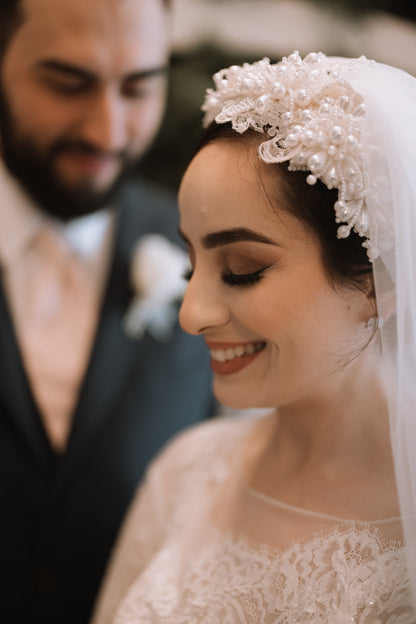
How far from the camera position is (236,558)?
104cm

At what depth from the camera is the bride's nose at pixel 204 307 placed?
3.14ft

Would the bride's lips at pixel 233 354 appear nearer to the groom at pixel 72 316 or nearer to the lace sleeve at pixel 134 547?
the lace sleeve at pixel 134 547

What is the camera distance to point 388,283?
0.87m

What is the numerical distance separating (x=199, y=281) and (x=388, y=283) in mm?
301

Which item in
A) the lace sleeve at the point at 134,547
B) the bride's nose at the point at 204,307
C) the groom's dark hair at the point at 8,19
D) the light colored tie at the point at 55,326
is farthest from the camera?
Answer: the light colored tie at the point at 55,326

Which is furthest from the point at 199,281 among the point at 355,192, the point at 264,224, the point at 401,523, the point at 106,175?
the point at 106,175

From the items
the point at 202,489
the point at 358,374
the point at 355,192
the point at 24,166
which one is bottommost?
the point at 202,489

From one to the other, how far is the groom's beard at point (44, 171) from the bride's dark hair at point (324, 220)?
846 mm

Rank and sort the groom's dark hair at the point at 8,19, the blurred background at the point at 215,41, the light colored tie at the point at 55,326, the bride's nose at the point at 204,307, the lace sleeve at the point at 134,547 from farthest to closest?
the blurred background at the point at 215,41
the light colored tie at the point at 55,326
the groom's dark hair at the point at 8,19
the lace sleeve at the point at 134,547
the bride's nose at the point at 204,307

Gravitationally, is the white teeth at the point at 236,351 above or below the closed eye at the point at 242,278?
below

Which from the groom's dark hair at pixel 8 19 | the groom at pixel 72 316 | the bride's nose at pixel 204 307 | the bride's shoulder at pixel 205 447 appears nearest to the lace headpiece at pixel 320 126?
the bride's nose at pixel 204 307

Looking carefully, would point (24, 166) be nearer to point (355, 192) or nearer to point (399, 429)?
point (355, 192)

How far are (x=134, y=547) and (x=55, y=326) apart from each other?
2.14 ft

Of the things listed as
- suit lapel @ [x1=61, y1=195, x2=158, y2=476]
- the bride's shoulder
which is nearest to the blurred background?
suit lapel @ [x1=61, y1=195, x2=158, y2=476]
